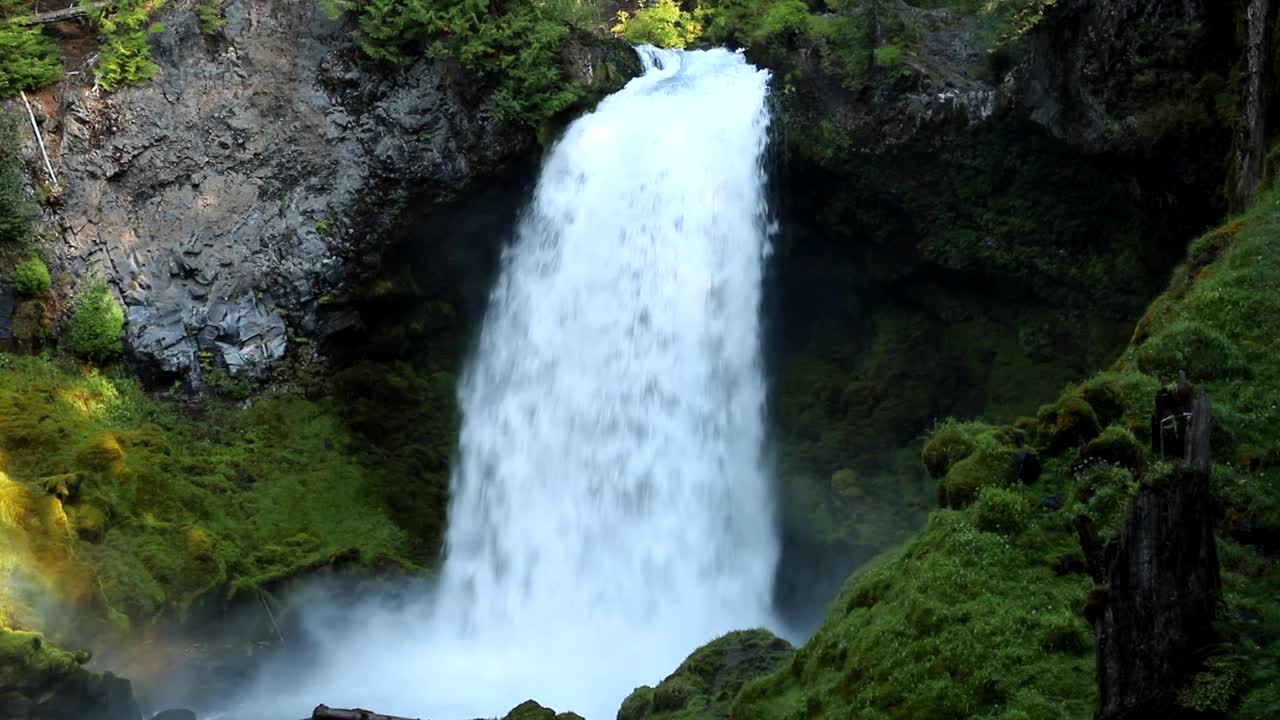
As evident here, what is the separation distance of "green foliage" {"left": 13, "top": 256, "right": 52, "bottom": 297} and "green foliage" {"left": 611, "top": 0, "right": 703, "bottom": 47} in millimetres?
17216

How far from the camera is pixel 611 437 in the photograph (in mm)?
20125

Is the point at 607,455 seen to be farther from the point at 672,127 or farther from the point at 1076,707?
the point at 1076,707

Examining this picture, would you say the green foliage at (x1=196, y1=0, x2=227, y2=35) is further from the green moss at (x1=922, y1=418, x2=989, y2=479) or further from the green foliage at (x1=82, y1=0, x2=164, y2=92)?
the green moss at (x1=922, y1=418, x2=989, y2=479)

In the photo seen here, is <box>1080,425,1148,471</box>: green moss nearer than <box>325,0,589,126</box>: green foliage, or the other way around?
<box>1080,425,1148,471</box>: green moss

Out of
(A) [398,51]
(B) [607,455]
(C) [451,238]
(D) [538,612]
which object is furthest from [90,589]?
(A) [398,51]

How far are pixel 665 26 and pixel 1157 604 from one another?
28137 mm

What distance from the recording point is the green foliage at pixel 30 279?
2115cm

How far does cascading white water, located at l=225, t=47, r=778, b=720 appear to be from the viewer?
18453 mm

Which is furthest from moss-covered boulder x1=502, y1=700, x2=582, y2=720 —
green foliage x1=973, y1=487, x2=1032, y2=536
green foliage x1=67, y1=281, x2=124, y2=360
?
green foliage x1=67, y1=281, x2=124, y2=360

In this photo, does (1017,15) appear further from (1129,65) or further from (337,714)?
Answer: (337,714)

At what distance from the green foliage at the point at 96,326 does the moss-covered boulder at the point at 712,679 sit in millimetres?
13700

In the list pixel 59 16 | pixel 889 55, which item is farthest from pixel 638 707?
pixel 59 16

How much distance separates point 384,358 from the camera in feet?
75.2

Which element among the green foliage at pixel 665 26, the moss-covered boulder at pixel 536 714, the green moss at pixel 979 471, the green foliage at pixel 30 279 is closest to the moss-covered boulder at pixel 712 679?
the moss-covered boulder at pixel 536 714
